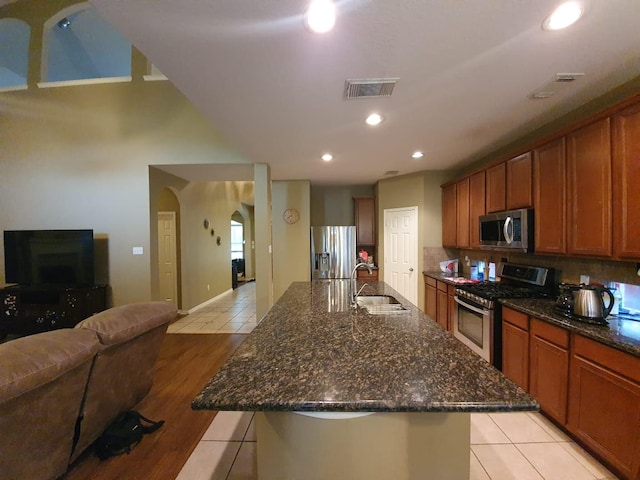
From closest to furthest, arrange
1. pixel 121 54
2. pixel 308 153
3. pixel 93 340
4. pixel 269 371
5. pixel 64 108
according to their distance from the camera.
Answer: pixel 269 371
pixel 93 340
pixel 308 153
pixel 64 108
pixel 121 54

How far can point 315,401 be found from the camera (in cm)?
84

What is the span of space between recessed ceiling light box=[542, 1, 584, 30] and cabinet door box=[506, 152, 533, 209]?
1395 millimetres

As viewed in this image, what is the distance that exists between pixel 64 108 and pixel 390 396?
6002 mm

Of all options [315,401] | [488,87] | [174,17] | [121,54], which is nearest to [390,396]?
[315,401]

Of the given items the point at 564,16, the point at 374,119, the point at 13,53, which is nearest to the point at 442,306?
the point at 374,119

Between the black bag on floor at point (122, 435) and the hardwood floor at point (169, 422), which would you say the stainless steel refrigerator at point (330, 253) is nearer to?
the hardwood floor at point (169, 422)

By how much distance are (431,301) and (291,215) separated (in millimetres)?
2883

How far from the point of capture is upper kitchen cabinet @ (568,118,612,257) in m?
1.76

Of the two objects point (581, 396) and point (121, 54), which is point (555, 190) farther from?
point (121, 54)

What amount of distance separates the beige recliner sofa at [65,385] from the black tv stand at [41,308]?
8.12ft

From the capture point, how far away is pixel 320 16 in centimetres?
126

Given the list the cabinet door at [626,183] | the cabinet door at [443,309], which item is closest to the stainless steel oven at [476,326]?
the cabinet door at [443,309]

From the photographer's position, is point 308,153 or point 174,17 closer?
point 174,17

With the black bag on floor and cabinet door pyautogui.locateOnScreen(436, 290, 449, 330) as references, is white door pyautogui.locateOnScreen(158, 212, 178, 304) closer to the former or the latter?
the black bag on floor
